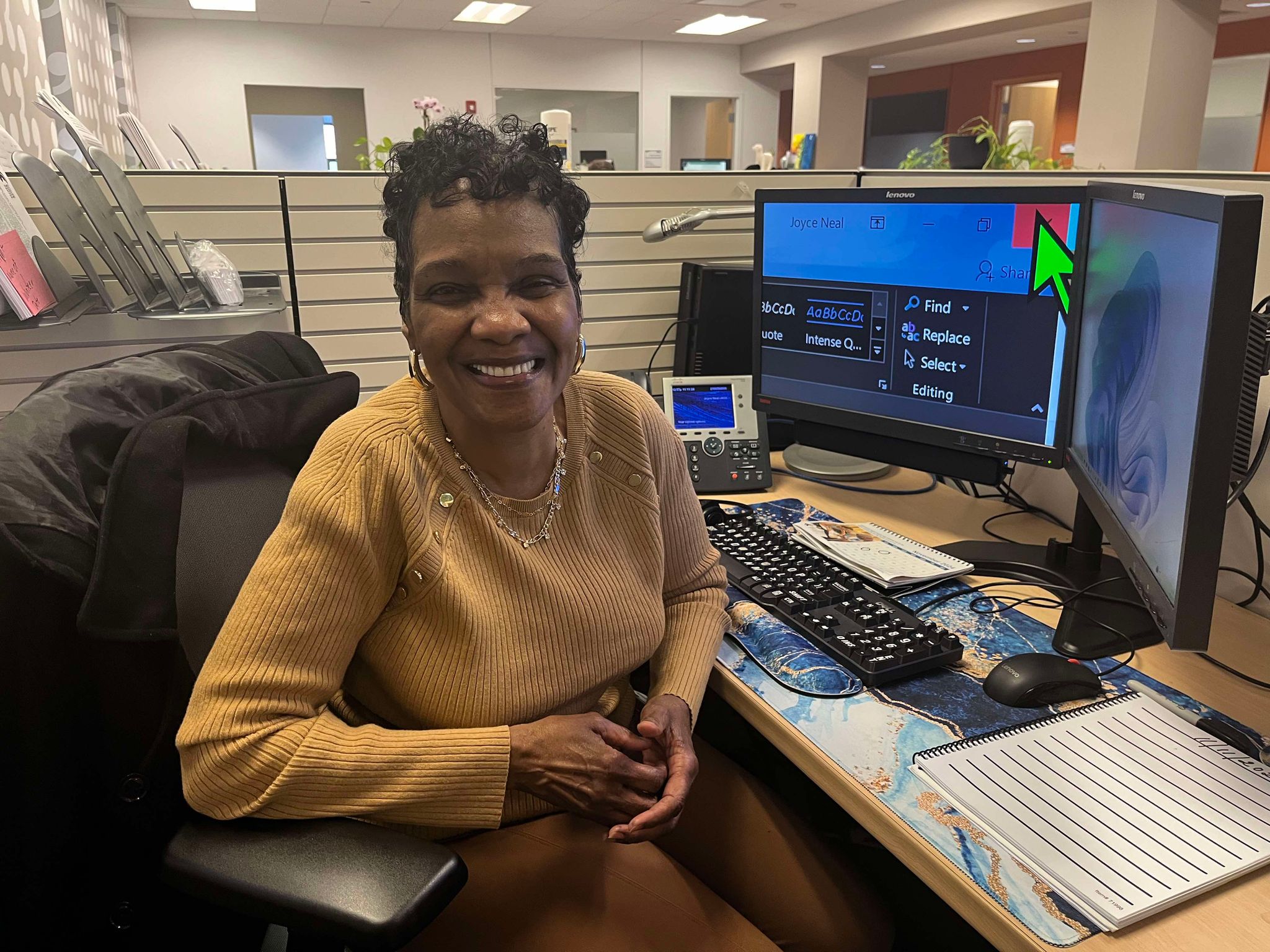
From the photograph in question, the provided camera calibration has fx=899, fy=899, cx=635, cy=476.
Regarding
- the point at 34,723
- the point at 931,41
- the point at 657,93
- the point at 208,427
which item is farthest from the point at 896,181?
the point at 657,93

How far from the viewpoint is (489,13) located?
8875 millimetres

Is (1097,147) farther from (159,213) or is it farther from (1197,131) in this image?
(159,213)

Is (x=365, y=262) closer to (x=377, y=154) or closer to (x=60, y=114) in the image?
(x=60, y=114)

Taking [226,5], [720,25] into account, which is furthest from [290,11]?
[720,25]

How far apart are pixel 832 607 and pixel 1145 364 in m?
0.45

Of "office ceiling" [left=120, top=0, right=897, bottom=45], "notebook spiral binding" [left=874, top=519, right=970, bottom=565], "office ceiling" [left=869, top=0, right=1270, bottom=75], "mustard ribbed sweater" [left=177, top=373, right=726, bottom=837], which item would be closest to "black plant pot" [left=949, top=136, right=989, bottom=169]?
"notebook spiral binding" [left=874, top=519, right=970, bottom=565]

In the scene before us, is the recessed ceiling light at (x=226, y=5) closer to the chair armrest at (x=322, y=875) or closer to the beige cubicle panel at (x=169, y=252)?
the beige cubicle panel at (x=169, y=252)

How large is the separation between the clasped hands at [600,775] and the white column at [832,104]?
392 inches

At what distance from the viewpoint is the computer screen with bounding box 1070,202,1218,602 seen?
745 mm

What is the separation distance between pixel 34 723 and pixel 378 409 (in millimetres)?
434

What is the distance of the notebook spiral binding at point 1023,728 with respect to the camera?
850 mm

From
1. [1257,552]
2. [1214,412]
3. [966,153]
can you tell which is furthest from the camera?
[966,153]

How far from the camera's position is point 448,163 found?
0.95 metres

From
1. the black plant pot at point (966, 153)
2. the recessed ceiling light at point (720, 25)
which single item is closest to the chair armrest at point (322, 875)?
the black plant pot at point (966, 153)
